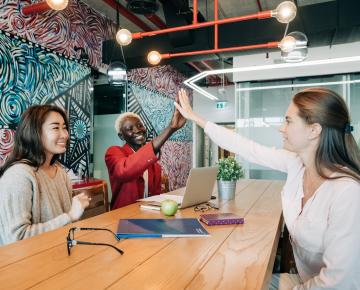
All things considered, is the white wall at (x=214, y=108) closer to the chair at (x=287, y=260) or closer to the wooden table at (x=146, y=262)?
the chair at (x=287, y=260)

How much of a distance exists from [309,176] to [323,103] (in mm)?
416

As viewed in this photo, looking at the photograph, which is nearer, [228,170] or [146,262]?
[146,262]

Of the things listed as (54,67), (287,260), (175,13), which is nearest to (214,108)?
(175,13)

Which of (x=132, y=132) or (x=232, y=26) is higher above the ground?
(x=232, y=26)

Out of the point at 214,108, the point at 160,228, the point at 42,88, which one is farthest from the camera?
the point at 214,108

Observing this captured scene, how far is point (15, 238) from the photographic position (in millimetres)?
1558

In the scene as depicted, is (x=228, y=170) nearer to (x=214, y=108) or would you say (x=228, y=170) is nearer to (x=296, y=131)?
(x=296, y=131)

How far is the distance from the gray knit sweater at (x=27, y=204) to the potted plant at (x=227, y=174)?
1.17 metres

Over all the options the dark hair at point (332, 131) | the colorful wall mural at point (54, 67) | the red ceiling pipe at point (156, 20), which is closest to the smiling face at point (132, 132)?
the colorful wall mural at point (54, 67)

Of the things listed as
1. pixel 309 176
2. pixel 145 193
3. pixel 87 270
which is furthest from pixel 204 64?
pixel 87 270

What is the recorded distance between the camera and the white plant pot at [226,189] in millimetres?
2393

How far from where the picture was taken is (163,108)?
23.8ft

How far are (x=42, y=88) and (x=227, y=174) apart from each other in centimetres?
270

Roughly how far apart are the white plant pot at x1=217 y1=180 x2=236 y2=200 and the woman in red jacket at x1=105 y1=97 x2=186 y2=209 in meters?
0.56
